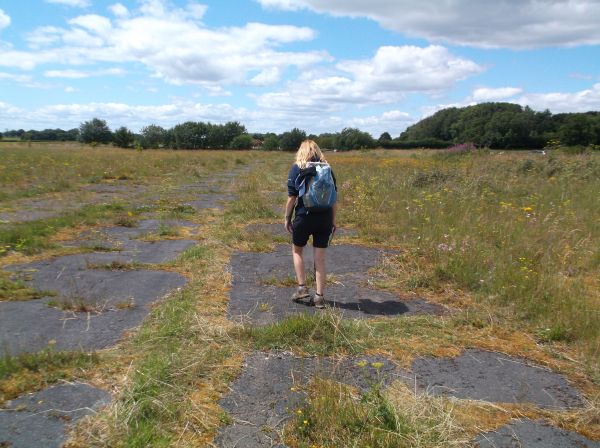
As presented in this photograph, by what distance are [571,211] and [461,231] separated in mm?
2920

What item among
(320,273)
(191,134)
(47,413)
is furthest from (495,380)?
(191,134)

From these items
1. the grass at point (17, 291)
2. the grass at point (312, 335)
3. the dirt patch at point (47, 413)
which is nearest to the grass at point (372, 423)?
the grass at point (312, 335)

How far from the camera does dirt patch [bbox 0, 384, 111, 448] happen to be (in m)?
2.60

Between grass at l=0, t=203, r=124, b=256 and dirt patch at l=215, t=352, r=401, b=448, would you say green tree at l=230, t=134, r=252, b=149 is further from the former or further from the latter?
dirt patch at l=215, t=352, r=401, b=448

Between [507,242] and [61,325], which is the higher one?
[507,242]

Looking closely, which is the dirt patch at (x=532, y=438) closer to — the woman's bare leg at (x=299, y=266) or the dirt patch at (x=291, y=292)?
the dirt patch at (x=291, y=292)

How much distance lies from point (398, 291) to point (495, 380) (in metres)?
2.15

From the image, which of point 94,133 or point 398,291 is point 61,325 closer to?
point 398,291

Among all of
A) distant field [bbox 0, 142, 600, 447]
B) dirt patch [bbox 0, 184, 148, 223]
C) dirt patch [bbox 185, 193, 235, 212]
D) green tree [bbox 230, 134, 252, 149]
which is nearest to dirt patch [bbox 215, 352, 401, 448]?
distant field [bbox 0, 142, 600, 447]

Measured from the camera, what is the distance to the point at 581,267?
6.45m

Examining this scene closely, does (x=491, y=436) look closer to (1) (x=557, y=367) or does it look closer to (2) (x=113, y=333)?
(1) (x=557, y=367)

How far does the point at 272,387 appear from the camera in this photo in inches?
130

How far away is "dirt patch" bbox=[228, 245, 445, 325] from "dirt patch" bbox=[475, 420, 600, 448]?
1997 millimetres

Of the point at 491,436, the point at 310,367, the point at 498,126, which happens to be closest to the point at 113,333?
Answer: the point at 310,367
